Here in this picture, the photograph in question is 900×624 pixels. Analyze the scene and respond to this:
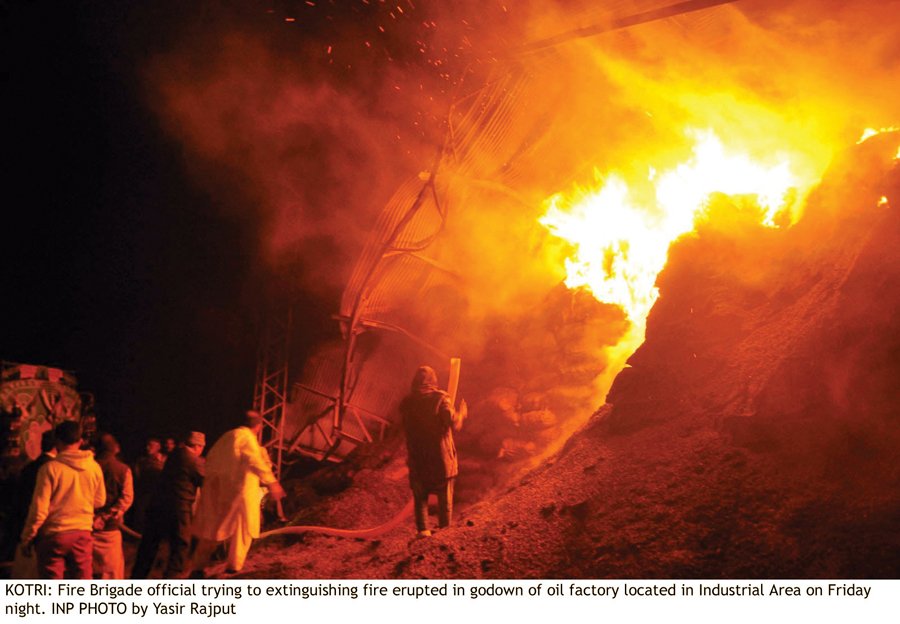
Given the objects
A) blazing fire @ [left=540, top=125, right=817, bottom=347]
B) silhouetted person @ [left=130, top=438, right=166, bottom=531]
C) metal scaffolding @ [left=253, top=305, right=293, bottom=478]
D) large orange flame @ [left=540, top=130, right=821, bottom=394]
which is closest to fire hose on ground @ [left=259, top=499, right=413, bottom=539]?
silhouetted person @ [left=130, top=438, right=166, bottom=531]

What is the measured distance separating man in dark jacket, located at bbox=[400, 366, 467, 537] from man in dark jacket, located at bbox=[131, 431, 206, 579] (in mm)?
2391

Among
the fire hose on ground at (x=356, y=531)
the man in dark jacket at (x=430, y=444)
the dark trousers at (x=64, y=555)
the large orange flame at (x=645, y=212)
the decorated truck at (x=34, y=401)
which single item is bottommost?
the dark trousers at (x=64, y=555)

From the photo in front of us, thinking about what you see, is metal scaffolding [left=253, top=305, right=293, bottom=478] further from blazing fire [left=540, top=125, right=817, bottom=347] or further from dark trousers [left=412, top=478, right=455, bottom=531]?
→ dark trousers [left=412, top=478, right=455, bottom=531]

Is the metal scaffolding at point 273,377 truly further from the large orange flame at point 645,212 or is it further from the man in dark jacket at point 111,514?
the large orange flame at point 645,212

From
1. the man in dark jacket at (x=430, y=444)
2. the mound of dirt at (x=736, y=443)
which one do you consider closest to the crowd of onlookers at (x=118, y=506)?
the mound of dirt at (x=736, y=443)

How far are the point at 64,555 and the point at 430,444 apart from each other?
11.5 feet

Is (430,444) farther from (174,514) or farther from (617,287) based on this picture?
(617,287)

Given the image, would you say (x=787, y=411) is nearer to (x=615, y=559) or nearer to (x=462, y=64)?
(x=615, y=559)

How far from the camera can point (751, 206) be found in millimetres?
7688

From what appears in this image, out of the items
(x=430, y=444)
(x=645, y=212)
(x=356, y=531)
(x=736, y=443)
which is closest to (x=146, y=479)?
(x=356, y=531)

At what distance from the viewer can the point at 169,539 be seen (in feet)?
22.1

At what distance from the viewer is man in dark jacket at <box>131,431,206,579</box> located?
671cm

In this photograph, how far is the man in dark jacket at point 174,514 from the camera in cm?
671

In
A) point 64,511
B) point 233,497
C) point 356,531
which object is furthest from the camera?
point 356,531
